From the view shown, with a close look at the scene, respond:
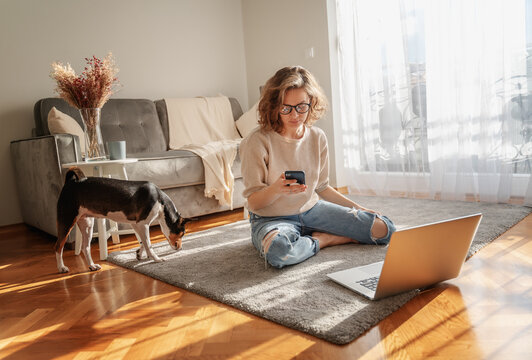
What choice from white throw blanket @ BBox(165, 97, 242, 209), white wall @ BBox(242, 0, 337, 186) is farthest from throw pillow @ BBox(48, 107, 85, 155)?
white wall @ BBox(242, 0, 337, 186)

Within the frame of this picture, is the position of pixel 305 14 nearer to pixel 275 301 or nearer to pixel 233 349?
pixel 275 301

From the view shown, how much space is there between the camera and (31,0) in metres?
3.07

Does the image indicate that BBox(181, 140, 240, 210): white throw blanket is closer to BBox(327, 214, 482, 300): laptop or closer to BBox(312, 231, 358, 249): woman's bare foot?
BBox(312, 231, 358, 249): woman's bare foot

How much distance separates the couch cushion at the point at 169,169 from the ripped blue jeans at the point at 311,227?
919mm

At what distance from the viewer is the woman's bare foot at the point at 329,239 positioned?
1.79 meters

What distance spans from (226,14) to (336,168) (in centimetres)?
196

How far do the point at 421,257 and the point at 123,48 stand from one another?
3.14 meters

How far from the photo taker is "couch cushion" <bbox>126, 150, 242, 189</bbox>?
243 cm

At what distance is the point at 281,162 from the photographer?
1.70 m

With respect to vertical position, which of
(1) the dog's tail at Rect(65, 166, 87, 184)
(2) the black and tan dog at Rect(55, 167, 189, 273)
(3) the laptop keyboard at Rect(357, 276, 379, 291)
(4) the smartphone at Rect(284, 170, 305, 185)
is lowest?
(3) the laptop keyboard at Rect(357, 276, 379, 291)

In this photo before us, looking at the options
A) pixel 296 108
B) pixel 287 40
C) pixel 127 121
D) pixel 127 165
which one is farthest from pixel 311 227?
pixel 287 40

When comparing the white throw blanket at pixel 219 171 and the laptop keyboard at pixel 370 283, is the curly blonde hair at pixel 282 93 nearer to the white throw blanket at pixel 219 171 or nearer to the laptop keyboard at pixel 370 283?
the laptop keyboard at pixel 370 283

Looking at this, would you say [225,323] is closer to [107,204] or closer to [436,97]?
[107,204]

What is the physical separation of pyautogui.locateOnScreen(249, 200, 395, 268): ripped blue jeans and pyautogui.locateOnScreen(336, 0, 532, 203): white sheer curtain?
1.19 m
